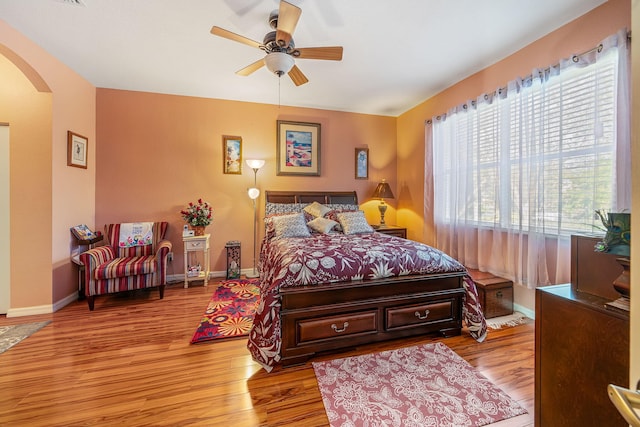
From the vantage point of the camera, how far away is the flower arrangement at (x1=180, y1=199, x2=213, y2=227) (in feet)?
12.3

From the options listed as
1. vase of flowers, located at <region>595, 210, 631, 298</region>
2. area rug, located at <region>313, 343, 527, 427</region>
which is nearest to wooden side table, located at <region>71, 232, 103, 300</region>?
area rug, located at <region>313, 343, 527, 427</region>

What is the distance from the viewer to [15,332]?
7.84ft

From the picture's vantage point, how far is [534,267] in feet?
8.24

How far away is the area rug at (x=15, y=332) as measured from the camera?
219cm

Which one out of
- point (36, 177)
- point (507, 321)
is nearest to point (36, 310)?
point (36, 177)

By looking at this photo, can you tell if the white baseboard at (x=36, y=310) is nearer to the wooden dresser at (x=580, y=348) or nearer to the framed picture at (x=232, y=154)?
the framed picture at (x=232, y=154)

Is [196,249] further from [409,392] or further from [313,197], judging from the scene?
[409,392]

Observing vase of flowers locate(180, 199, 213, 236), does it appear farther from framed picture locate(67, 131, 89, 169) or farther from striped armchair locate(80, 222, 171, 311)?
framed picture locate(67, 131, 89, 169)

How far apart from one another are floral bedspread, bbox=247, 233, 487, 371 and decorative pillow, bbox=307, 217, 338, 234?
0.98m

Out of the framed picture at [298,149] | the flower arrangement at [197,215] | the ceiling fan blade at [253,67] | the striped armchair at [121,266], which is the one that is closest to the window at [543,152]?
the framed picture at [298,149]

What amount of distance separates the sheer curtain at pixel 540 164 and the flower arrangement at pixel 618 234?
4.31 feet

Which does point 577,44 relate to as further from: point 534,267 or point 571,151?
point 534,267

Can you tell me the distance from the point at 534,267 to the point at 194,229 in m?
4.27

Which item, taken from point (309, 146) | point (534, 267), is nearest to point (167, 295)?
point (309, 146)
